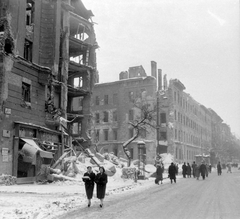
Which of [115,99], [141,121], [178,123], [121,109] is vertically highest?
[115,99]

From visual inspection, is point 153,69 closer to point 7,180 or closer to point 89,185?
point 7,180

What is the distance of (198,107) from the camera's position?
236ft

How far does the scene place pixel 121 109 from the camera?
177ft

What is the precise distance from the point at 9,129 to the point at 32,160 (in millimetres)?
2273

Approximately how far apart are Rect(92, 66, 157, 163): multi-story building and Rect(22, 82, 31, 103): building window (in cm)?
3019

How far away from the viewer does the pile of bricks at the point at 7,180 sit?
1797 cm

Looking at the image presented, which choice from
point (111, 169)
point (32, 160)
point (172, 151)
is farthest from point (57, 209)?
point (172, 151)

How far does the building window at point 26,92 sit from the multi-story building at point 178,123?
26.1 metres

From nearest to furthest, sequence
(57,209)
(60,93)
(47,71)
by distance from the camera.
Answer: (57,209), (47,71), (60,93)

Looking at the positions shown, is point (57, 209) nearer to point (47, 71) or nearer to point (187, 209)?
point (187, 209)

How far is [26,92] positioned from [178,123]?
37614mm

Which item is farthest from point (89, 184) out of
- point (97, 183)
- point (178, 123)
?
point (178, 123)

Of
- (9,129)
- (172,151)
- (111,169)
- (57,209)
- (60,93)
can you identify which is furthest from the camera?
(172,151)

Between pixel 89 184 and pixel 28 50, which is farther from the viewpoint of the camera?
pixel 28 50
